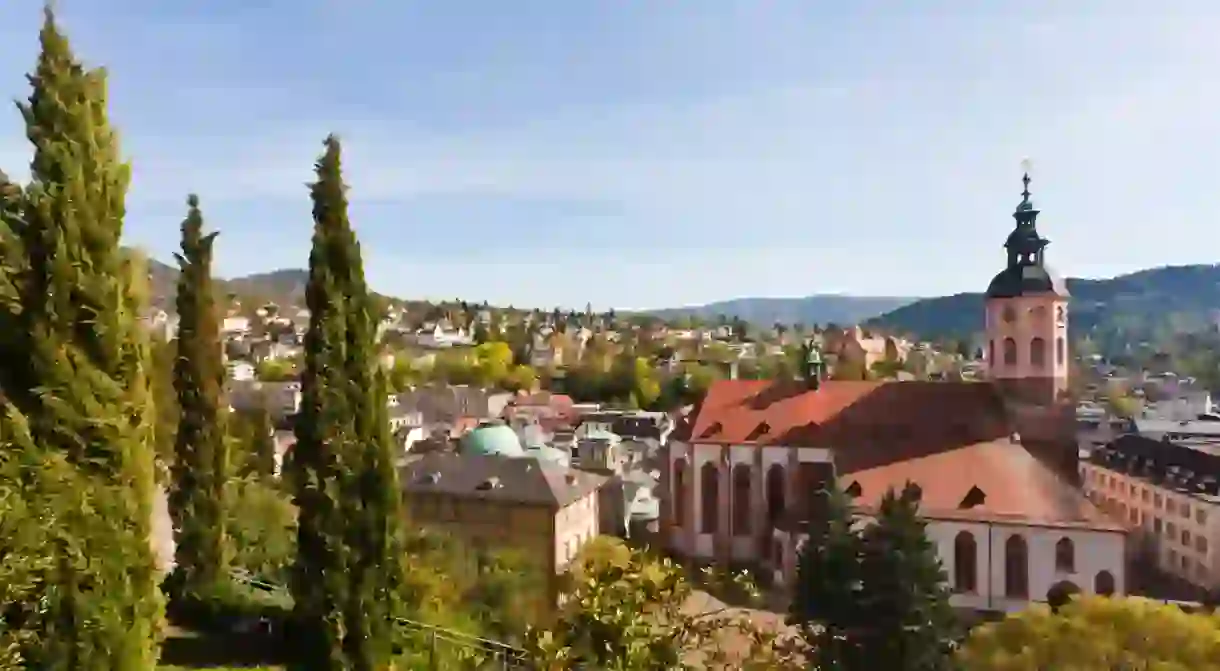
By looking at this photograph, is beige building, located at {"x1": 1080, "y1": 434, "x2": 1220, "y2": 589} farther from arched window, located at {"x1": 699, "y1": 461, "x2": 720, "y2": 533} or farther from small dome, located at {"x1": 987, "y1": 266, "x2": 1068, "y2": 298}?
arched window, located at {"x1": 699, "y1": 461, "x2": 720, "y2": 533}

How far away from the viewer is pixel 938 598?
25.0 meters

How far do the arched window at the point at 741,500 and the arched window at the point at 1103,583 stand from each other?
1517cm

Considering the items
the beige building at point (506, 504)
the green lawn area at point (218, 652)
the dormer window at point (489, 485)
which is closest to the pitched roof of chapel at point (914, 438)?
the beige building at point (506, 504)

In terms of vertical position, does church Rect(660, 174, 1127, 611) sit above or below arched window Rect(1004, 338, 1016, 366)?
below

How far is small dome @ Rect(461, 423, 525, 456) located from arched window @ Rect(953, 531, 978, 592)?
2431 cm

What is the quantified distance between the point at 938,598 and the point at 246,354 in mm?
118508

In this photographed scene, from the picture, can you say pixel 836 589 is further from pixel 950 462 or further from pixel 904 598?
pixel 950 462

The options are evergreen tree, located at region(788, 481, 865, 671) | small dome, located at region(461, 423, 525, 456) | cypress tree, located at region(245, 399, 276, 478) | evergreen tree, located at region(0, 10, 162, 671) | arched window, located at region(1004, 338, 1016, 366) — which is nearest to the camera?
evergreen tree, located at region(0, 10, 162, 671)

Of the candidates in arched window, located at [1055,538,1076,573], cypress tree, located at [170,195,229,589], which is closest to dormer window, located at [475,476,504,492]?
cypress tree, located at [170,195,229,589]

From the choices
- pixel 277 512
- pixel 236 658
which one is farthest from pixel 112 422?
pixel 277 512

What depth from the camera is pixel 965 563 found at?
34.2 meters

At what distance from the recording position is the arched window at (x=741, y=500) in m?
43.7

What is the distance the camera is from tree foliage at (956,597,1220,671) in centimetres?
2067

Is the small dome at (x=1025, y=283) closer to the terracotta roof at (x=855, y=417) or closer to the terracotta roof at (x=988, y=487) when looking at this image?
the terracotta roof at (x=855, y=417)
